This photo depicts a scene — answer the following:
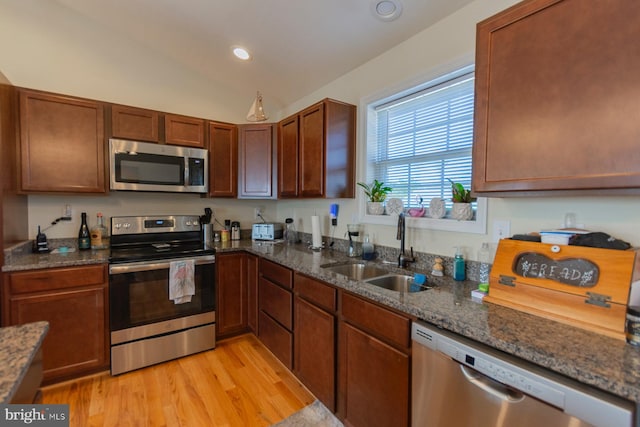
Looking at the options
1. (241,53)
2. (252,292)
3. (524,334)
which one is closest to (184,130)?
(241,53)

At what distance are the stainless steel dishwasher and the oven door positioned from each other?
1.98m

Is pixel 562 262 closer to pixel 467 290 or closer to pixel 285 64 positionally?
pixel 467 290

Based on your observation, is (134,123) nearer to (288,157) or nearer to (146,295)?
(288,157)

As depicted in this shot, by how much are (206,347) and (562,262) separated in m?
2.66

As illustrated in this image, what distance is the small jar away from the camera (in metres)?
0.92

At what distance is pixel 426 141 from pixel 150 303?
8.13ft

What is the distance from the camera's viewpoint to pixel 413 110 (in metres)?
2.19

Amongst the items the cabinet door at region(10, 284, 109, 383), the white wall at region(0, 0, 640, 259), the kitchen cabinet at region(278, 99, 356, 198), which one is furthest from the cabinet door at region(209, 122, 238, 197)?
the cabinet door at region(10, 284, 109, 383)

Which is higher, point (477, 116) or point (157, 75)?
point (157, 75)

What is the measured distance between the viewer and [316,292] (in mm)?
1885

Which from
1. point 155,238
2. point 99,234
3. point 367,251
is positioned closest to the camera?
point 367,251

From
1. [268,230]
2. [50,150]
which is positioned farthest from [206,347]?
[50,150]

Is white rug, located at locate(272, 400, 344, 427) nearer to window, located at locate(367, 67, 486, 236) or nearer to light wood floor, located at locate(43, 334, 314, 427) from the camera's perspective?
light wood floor, located at locate(43, 334, 314, 427)

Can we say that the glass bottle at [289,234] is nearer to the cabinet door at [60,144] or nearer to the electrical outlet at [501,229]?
the cabinet door at [60,144]
